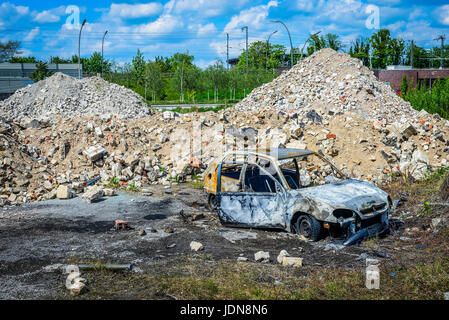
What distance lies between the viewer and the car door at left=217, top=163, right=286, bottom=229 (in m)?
6.96

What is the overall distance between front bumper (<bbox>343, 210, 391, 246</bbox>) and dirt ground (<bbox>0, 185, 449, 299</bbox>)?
0.40ft

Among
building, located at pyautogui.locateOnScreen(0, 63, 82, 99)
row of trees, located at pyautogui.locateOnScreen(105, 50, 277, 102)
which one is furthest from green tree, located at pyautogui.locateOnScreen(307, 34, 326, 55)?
building, located at pyautogui.locateOnScreen(0, 63, 82, 99)

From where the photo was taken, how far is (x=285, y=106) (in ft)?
57.3

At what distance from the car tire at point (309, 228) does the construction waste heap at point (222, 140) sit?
16.3 ft

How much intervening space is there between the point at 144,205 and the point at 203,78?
4113 centimetres

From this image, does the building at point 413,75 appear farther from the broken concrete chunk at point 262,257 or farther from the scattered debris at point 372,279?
the scattered debris at point 372,279

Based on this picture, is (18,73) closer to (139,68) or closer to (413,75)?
(139,68)

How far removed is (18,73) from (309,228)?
188 ft

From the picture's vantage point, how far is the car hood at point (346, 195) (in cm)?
626

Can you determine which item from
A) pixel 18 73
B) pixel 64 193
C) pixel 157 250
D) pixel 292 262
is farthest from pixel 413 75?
pixel 18 73

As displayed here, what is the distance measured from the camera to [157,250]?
6.57 meters

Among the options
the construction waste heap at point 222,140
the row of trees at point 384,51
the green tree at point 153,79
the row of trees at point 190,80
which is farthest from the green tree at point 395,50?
the construction waste heap at point 222,140
